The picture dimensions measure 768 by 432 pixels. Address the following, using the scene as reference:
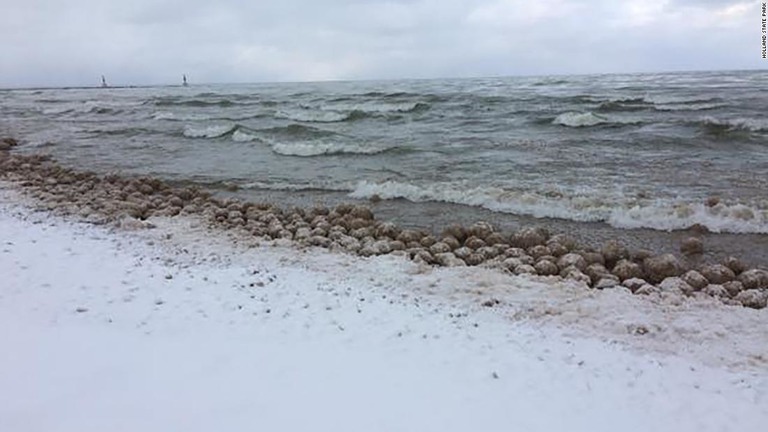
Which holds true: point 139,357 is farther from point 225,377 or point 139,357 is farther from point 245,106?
point 245,106

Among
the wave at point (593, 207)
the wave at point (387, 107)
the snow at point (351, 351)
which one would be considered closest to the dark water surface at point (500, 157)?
the wave at point (593, 207)

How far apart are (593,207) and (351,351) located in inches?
227

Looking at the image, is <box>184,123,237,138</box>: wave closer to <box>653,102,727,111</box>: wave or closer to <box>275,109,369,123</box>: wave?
<box>275,109,369,123</box>: wave

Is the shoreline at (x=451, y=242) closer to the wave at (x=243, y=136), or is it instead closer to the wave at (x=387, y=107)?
the wave at (x=243, y=136)

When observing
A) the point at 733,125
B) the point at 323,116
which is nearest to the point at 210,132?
the point at 323,116

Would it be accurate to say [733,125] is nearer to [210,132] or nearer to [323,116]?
[323,116]

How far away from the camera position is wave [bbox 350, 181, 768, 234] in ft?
25.4

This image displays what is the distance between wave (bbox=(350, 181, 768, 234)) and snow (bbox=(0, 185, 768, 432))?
10.8ft

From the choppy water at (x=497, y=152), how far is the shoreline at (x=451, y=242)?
5.81ft

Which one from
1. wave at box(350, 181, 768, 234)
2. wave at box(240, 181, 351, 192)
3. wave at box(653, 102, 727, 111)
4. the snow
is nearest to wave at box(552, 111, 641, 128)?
wave at box(653, 102, 727, 111)

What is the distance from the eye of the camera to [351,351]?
3.94 m

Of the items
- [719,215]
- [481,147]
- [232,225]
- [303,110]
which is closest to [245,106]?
[303,110]

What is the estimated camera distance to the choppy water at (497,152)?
9.11m

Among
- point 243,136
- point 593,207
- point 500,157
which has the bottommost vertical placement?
point 593,207
